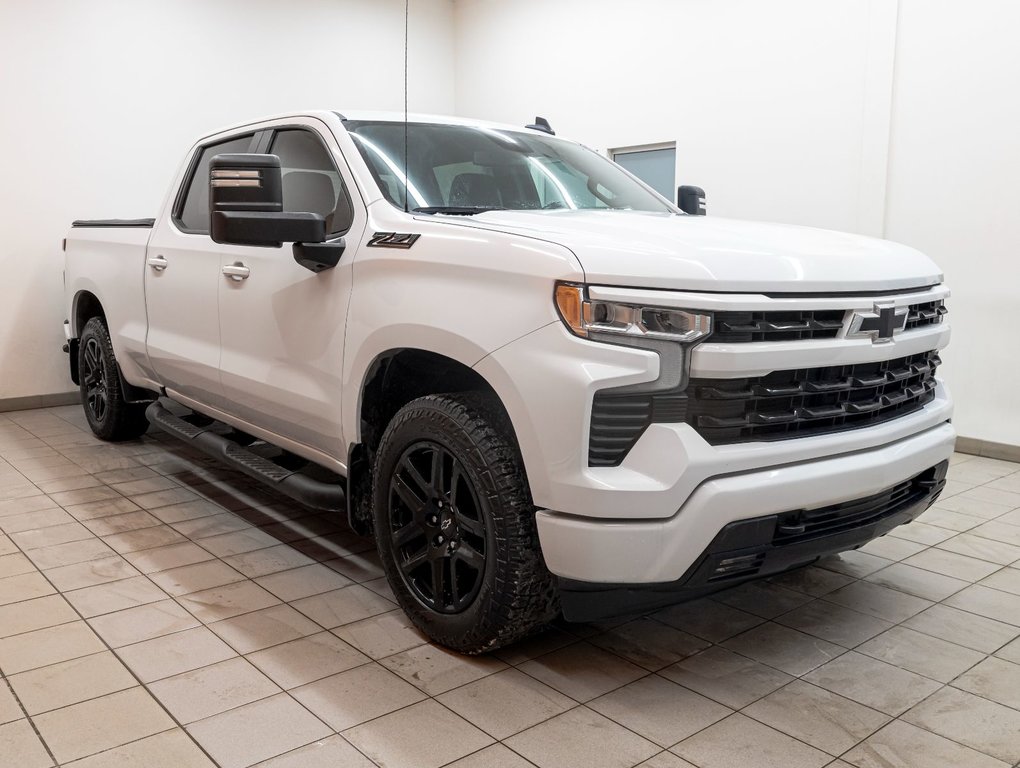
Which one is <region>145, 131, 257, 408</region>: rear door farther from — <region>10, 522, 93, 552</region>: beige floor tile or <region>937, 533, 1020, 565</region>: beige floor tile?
<region>937, 533, 1020, 565</region>: beige floor tile

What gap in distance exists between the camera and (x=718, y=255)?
219 cm

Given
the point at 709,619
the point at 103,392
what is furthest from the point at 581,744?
the point at 103,392

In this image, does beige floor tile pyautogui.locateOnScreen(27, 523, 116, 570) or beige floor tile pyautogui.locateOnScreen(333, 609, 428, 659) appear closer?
beige floor tile pyautogui.locateOnScreen(333, 609, 428, 659)

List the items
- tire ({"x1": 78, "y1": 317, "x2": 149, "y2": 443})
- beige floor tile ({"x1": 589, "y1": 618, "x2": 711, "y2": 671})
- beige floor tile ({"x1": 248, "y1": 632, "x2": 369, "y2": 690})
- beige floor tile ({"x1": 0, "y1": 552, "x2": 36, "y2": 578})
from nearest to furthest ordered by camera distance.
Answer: beige floor tile ({"x1": 248, "y1": 632, "x2": 369, "y2": 690}), beige floor tile ({"x1": 589, "y1": 618, "x2": 711, "y2": 671}), beige floor tile ({"x1": 0, "y1": 552, "x2": 36, "y2": 578}), tire ({"x1": 78, "y1": 317, "x2": 149, "y2": 443})

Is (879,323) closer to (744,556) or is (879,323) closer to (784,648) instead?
(744,556)

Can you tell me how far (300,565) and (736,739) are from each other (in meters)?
1.85

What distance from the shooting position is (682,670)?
2.60m

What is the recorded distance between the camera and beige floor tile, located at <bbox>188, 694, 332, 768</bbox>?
2146 mm

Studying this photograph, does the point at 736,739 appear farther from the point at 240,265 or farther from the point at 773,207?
the point at 773,207

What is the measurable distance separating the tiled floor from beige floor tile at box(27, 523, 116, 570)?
0.01m

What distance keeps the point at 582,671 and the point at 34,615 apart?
1.83 meters

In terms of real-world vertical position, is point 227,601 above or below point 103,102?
below

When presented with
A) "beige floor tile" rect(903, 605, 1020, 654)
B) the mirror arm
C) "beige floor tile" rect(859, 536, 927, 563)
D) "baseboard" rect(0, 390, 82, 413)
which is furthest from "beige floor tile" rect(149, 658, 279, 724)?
"baseboard" rect(0, 390, 82, 413)

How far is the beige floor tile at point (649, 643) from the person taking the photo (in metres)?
2.67
